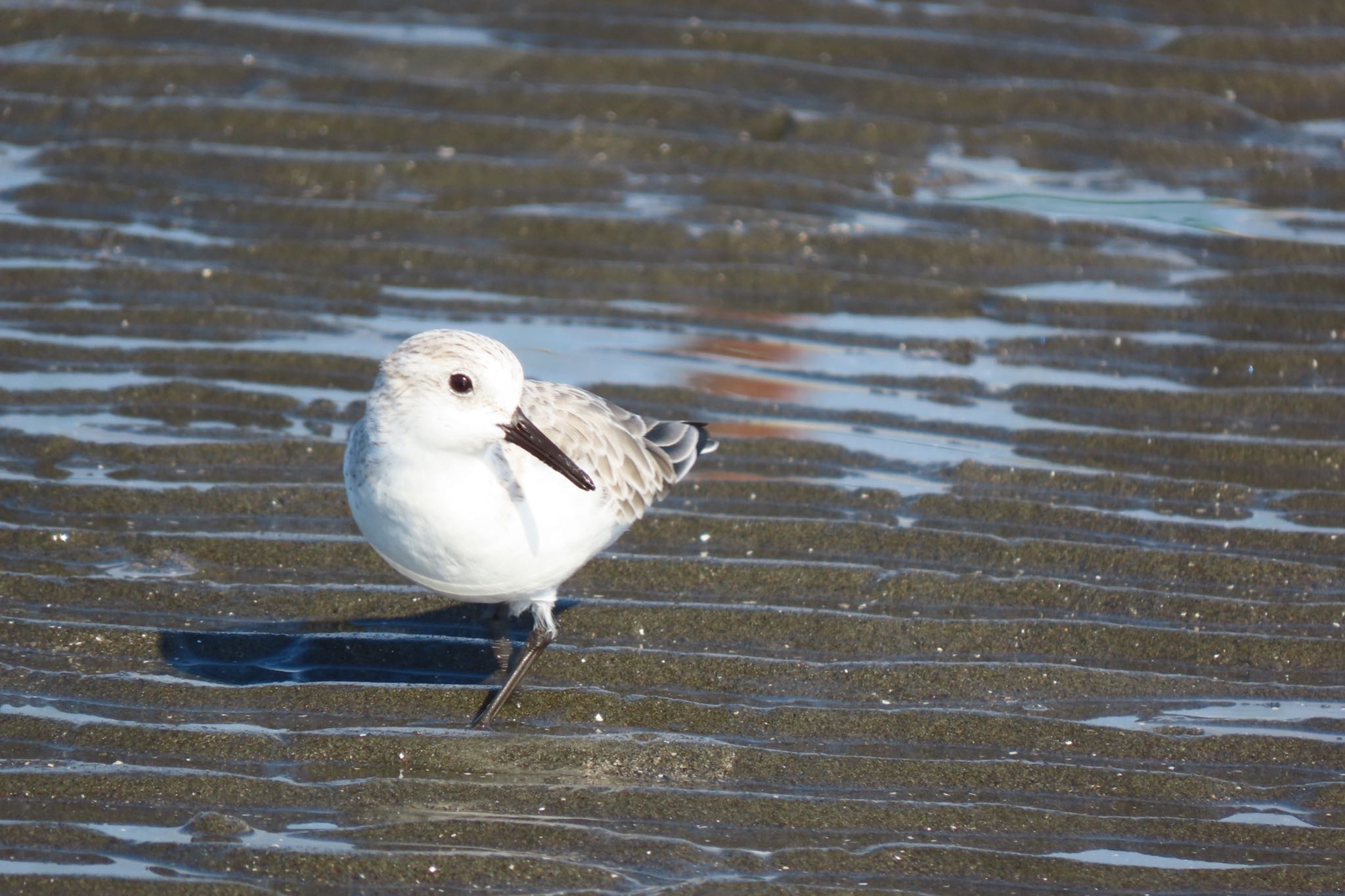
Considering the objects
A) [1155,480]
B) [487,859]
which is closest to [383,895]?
[487,859]

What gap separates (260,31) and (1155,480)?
6040 mm

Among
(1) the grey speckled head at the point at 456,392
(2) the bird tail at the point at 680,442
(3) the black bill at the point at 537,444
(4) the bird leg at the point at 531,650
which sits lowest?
(4) the bird leg at the point at 531,650

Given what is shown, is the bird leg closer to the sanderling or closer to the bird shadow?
the sanderling

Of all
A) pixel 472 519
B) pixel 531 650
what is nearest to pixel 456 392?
pixel 472 519

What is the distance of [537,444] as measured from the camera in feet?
15.0

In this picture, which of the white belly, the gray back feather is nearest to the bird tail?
the gray back feather

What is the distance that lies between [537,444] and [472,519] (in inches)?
10.9

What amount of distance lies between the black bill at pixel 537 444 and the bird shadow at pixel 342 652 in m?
0.87

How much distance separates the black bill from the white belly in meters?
0.12

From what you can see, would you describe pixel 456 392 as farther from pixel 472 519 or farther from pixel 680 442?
pixel 680 442

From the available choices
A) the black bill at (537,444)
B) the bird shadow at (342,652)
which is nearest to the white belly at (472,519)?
the black bill at (537,444)

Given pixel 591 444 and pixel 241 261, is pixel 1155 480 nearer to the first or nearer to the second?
pixel 591 444

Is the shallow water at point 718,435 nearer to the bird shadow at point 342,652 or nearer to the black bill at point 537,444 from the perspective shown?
the bird shadow at point 342,652

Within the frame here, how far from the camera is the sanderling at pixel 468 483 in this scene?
4512 mm
